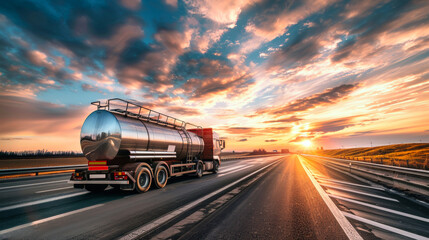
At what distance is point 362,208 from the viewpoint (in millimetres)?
5320

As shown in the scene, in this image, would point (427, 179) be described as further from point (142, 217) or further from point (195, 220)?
point (142, 217)

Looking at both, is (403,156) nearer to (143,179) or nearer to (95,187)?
(143,179)

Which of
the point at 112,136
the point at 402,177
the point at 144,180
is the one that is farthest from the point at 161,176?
the point at 402,177

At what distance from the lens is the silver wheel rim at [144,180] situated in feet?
26.6

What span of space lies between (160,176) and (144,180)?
109 cm

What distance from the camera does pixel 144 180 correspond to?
27.2 feet

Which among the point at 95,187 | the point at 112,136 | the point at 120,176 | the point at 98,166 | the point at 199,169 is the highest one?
the point at 112,136

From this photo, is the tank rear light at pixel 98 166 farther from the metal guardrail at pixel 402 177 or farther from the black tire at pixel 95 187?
the metal guardrail at pixel 402 177

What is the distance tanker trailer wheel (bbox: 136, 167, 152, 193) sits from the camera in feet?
25.2

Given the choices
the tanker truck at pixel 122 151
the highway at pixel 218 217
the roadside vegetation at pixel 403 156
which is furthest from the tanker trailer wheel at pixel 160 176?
the roadside vegetation at pixel 403 156

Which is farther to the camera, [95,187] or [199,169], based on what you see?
[199,169]

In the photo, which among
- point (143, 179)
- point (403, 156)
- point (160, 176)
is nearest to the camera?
point (143, 179)

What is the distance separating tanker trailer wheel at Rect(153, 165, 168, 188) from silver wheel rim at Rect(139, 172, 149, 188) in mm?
440

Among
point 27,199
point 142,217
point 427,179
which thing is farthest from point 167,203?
point 427,179
